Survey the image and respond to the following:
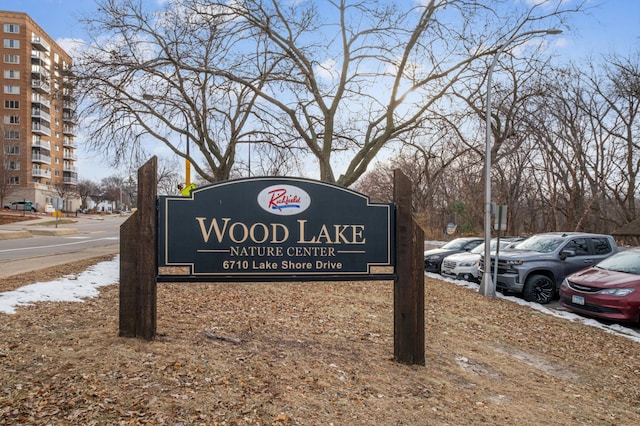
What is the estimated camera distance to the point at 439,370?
4.91 metres

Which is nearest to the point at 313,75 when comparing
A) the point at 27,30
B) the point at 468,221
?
the point at 468,221

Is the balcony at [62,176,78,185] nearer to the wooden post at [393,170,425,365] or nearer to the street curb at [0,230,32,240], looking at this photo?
the street curb at [0,230,32,240]

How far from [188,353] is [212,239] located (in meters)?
1.18

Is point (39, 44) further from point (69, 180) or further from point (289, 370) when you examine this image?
point (289, 370)

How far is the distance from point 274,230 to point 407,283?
1590 mm

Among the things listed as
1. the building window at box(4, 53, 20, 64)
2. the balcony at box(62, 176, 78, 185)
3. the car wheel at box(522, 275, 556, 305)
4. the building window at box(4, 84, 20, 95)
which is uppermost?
the building window at box(4, 53, 20, 64)

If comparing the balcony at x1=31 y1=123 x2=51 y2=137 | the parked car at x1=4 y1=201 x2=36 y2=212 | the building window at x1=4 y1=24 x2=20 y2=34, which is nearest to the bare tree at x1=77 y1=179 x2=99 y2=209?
the balcony at x1=31 y1=123 x2=51 y2=137

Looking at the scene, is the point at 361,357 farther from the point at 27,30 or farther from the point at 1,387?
the point at 27,30

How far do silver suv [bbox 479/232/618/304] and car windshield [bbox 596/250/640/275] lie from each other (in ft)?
4.84

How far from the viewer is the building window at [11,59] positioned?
67812mm

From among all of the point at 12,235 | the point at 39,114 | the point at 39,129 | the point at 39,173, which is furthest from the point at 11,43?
the point at 12,235

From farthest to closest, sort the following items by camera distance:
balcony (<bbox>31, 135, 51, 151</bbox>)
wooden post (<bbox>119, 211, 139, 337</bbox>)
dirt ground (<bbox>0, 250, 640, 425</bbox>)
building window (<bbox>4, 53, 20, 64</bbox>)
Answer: balcony (<bbox>31, 135, 51, 151</bbox>)
building window (<bbox>4, 53, 20, 64</bbox>)
wooden post (<bbox>119, 211, 139, 337</bbox>)
dirt ground (<bbox>0, 250, 640, 425</bbox>)

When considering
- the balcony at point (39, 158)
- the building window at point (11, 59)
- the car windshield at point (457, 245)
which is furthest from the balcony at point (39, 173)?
the car windshield at point (457, 245)

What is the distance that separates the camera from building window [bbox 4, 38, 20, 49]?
220 feet
